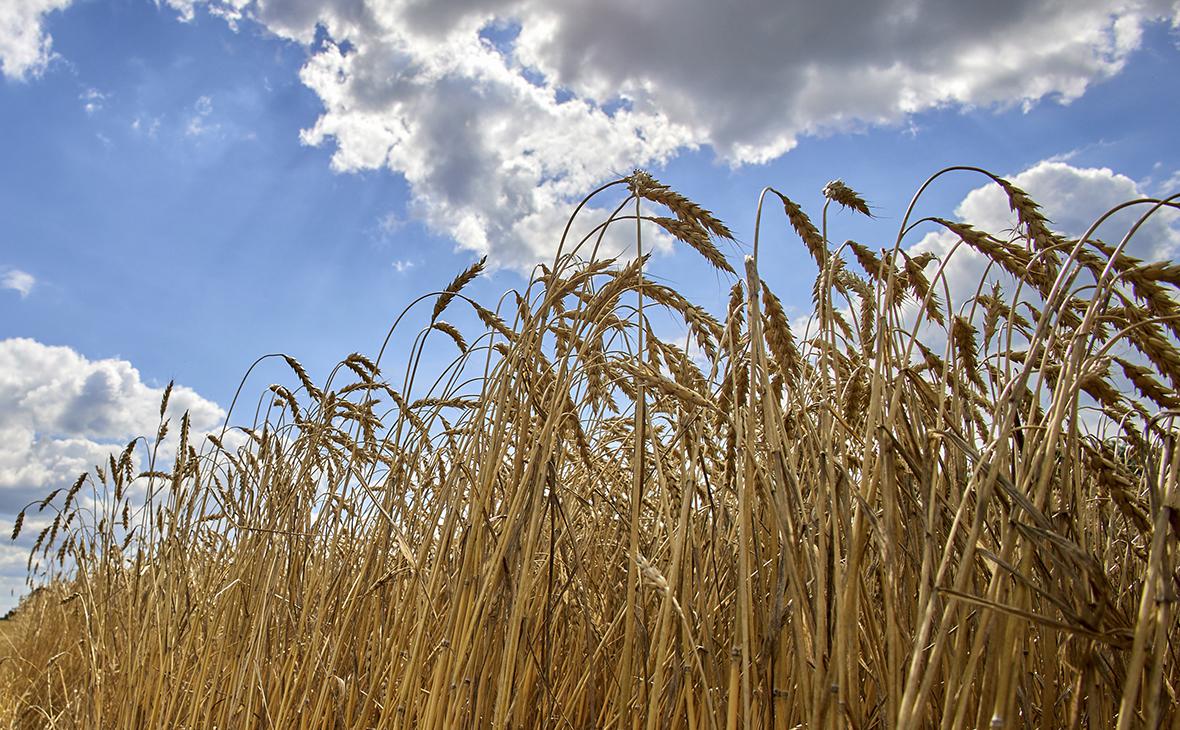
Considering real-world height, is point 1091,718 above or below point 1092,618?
below

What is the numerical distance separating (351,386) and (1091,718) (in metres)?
2.23

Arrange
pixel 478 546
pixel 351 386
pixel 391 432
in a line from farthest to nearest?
pixel 351 386 < pixel 391 432 < pixel 478 546

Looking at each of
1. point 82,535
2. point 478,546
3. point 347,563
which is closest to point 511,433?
point 478,546

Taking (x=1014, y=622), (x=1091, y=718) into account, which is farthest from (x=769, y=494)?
(x=1091, y=718)

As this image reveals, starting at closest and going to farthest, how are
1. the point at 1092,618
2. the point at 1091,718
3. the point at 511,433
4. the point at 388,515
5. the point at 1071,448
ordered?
the point at 1092,618 < the point at 1091,718 < the point at 1071,448 < the point at 511,433 < the point at 388,515

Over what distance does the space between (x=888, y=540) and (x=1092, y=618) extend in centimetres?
25

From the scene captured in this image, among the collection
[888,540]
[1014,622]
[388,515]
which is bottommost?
[1014,622]

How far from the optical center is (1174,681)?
5.26 feet

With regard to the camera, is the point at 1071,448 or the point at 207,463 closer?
the point at 1071,448

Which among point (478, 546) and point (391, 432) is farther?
point (391, 432)

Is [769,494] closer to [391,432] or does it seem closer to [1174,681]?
[1174,681]

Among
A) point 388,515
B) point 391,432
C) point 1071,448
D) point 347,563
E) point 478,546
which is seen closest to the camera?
point 1071,448

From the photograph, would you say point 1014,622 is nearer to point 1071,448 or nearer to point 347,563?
point 1071,448

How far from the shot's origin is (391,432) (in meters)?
2.30
